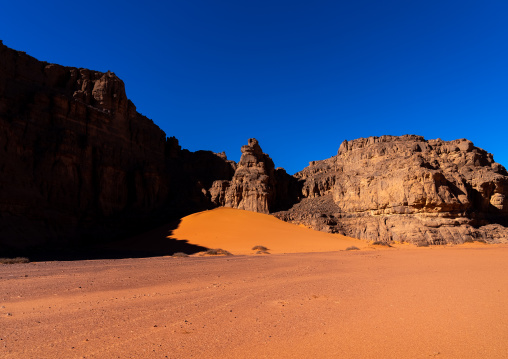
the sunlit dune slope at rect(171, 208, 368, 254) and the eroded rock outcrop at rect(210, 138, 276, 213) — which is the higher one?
the eroded rock outcrop at rect(210, 138, 276, 213)

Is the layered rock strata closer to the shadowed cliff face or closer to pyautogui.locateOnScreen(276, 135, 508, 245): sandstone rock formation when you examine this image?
pyautogui.locateOnScreen(276, 135, 508, 245): sandstone rock formation

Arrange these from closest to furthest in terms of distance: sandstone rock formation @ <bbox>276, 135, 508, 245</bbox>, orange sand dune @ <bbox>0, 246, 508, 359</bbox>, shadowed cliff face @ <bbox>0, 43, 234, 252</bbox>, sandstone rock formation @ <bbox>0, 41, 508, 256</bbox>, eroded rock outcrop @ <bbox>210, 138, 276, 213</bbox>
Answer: orange sand dune @ <bbox>0, 246, 508, 359</bbox>
shadowed cliff face @ <bbox>0, 43, 234, 252</bbox>
sandstone rock formation @ <bbox>0, 41, 508, 256</bbox>
sandstone rock formation @ <bbox>276, 135, 508, 245</bbox>
eroded rock outcrop @ <bbox>210, 138, 276, 213</bbox>

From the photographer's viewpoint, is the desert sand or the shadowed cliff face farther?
the shadowed cliff face

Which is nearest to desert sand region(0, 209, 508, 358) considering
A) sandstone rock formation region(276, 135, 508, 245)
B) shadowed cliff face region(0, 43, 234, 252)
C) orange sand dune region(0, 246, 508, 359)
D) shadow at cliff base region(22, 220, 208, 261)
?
orange sand dune region(0, 246, 508, 359)

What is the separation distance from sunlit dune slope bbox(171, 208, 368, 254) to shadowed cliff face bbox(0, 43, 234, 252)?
5501 millimetres

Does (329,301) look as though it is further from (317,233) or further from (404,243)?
(317,233)

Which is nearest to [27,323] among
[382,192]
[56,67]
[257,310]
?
[257,310]

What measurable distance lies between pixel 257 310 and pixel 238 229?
935 inches

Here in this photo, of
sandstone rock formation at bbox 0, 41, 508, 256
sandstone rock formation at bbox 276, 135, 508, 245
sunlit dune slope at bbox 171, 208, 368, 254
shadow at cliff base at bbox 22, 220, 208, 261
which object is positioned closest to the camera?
shadow at cliff base at bbox 22, 220, 208, 261

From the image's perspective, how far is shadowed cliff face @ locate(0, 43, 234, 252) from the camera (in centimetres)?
2203

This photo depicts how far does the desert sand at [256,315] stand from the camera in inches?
126

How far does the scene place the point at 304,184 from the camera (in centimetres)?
4131

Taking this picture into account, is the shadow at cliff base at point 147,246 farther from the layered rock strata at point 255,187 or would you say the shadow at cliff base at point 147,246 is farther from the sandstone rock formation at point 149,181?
the layered rock strata at point 255,187

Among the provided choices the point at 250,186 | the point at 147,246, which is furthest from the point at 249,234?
the point at 250,186
